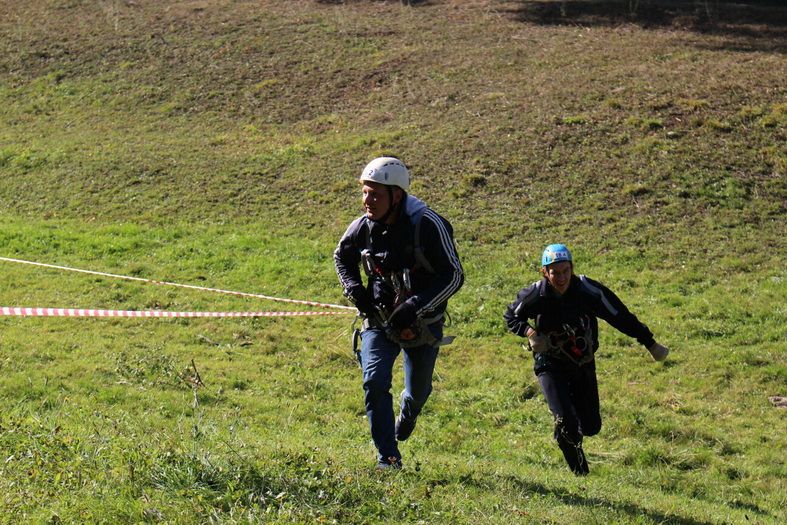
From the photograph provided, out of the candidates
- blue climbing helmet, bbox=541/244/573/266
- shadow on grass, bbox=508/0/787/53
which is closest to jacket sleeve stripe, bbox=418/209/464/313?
blue climbing helmet, bbox=541/244/573/266

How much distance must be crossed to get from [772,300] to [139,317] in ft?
29.8

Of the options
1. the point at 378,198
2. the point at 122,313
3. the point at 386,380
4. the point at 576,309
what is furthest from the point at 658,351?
the point at 122,313

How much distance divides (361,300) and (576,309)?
1.72 m

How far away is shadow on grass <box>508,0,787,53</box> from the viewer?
90.7 feet

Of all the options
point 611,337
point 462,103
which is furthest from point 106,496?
point 462,103

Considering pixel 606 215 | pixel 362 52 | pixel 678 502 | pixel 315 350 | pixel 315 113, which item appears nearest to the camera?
pixel 678 502

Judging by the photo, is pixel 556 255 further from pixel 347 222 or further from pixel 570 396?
pixel 347 222

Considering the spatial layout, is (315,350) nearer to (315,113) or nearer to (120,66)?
(315,113)

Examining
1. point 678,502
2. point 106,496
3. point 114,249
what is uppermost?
point 106,496

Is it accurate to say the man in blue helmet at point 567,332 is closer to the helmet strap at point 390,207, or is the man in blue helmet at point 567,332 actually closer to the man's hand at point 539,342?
the man's hand at point 539,342

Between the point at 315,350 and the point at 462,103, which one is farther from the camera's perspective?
the point at 462,103

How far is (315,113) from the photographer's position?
1009 inches

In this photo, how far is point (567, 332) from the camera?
6719 mm

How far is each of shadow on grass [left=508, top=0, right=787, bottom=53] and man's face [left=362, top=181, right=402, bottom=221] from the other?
75.3 ft
